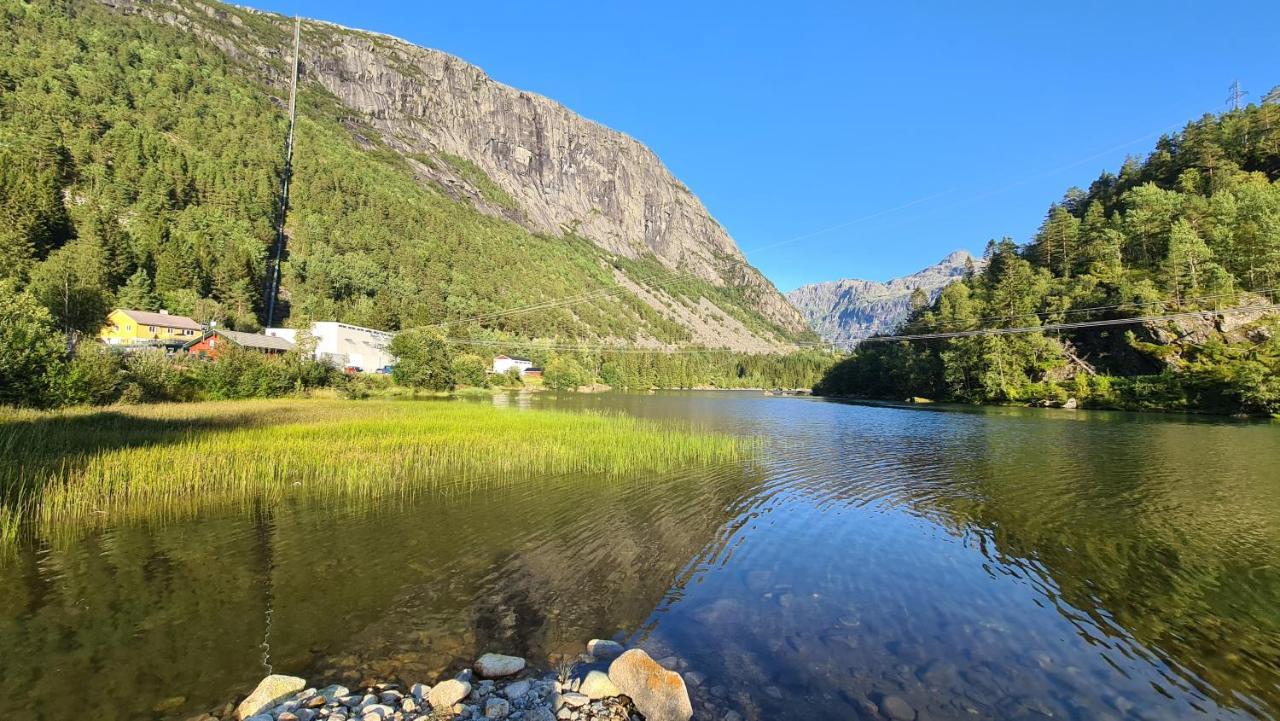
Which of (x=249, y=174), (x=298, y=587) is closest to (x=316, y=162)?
(x=249, y=174)

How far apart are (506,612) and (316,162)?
17153cm

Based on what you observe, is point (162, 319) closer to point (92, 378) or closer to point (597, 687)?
point (92, 378)

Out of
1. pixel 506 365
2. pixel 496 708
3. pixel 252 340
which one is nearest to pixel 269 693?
pixel 496 708

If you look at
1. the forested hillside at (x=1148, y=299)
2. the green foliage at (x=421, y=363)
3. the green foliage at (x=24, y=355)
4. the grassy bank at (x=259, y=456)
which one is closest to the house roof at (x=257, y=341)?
the green foliage at (x=421, y=363)

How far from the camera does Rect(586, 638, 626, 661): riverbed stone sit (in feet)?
21.8

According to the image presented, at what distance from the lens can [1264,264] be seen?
5691 centimetres

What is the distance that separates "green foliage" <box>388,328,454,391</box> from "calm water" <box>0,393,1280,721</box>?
169 ft

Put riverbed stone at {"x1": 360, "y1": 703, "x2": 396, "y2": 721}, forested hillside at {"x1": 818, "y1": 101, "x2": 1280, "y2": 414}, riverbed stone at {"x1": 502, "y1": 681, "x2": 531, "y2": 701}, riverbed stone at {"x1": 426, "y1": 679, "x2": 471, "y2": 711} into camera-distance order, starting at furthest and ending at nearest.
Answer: forested hillside at {"x1": 818, "y1": 101, "x2": 1280, "y2": 414}
riverbed stone at {"x1": 502, "y1": 681, "x2": 531, "y2": 701}
riverbed stone at {"x1": 426, "y1": 679, "x2": 471, "y2": 711}
riverbed stone at {"x1": 360, "y1": 703, "x2": 396, "y2": 721}

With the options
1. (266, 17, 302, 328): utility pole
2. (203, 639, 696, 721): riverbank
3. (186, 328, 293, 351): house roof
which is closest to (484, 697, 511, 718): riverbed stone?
(203, 639, 696, 721): riverbank

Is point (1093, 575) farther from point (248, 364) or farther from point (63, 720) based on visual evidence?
point (248, 364)

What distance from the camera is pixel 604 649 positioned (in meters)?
6.75

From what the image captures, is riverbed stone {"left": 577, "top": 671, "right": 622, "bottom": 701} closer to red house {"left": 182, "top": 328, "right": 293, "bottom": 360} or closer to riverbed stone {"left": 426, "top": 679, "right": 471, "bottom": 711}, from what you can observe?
riverbed stone {"left": 426, "top": 679, "right": 471, "bottom": 711}

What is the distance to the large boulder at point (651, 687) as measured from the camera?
5.26 meters

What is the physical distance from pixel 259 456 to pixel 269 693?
45.5 ft
